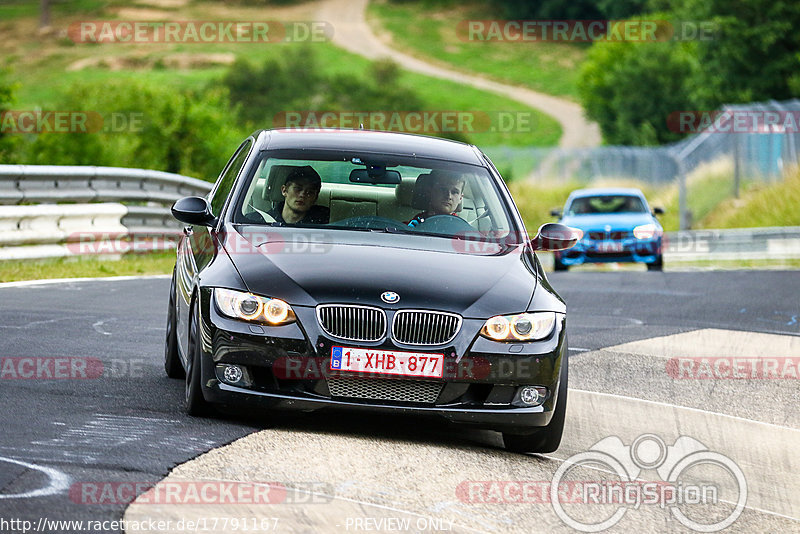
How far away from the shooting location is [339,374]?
639 centimetres

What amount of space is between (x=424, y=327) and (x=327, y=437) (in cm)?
67

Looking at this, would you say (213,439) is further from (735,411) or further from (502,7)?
(502,7)

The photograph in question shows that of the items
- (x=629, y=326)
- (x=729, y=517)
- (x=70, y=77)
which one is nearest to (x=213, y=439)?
(x=729, y=517)

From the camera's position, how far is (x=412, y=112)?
101125mm

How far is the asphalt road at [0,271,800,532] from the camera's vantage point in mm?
5371

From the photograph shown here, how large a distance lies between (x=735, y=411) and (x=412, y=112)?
93.5 metres

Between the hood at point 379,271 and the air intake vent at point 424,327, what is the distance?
0.04 m

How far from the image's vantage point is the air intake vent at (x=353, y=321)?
641 cm

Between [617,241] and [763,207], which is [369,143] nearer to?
[617,241]

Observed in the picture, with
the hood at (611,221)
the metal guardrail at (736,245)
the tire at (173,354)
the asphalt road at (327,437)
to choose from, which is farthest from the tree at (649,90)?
the tire at (173,354)

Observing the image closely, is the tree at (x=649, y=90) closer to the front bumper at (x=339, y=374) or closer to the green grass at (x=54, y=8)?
the green grass at (x=54, y=8)

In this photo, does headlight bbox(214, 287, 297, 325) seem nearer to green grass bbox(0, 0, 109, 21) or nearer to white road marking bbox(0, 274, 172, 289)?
white road marking bbox(0, 274, 172, 289)

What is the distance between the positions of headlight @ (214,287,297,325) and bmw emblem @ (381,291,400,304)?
413mm

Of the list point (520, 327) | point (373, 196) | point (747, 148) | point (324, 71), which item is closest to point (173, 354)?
point (373, 196)
